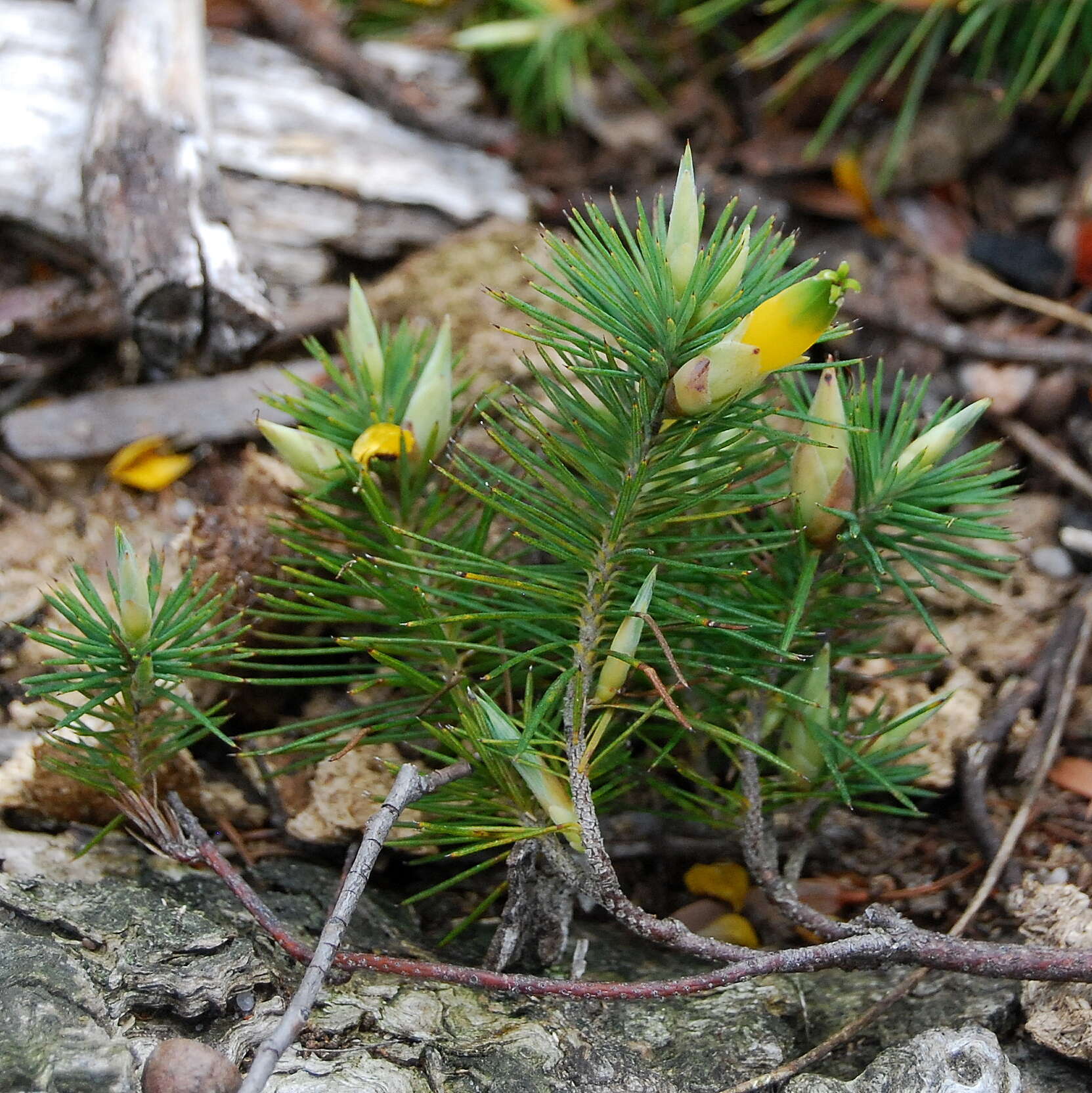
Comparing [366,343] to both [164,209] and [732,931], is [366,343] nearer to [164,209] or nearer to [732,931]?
[164,209]

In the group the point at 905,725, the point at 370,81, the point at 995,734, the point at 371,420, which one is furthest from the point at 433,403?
the point at 370,81

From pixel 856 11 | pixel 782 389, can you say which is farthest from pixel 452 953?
pixel 856 11

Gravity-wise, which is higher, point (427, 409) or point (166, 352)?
point (166, 352)

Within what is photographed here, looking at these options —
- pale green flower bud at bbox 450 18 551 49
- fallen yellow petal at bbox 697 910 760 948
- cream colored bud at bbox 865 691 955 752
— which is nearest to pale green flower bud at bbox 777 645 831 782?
cream colored bud at bbox 865 691 955 752

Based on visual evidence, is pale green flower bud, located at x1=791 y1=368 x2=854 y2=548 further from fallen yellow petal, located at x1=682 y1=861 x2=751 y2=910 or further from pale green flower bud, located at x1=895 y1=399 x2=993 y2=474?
fallen yellow petal, located at x1=682 y1=861 x2=751 y2=910

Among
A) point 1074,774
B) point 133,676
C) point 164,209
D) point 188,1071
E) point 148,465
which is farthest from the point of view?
point 148,465

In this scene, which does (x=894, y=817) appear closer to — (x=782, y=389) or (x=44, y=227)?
(x=782, y=389)

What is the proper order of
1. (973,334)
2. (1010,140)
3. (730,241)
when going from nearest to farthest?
(730,241)
(973,334)
(1010,140)
